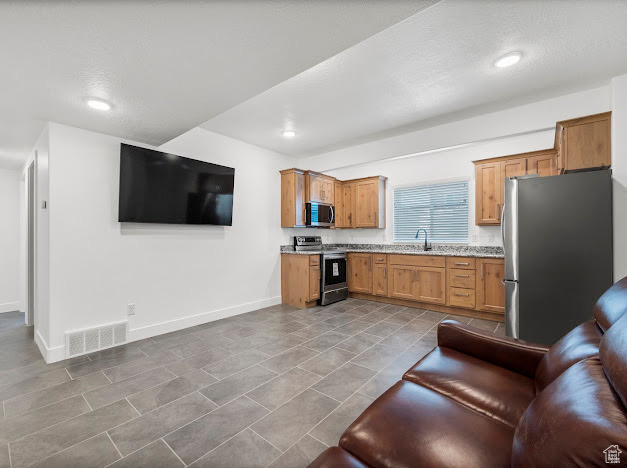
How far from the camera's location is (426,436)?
103 cm

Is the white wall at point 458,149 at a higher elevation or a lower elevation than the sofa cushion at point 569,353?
higher

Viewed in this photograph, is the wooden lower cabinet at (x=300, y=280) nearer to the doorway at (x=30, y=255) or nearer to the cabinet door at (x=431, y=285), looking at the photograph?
the cabinet door at (x=431, y=285)

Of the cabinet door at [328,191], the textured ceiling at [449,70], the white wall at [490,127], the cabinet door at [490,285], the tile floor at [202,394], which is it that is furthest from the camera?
the cabinet door at [328,191]

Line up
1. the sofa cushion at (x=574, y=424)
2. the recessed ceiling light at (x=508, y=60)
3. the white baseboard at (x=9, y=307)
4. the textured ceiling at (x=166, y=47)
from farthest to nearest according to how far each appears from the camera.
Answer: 1. the white baseboard at (x=9, y=307)
2. the recessed ceiling light at (x=508, y=60)
3. the textured ceiling at (x=166, y=47)
4. the sofa cushion at (x=574, y=424)

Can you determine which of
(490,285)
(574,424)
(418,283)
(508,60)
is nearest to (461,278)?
(490,285)

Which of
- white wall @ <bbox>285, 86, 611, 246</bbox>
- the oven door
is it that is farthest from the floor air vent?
white wall @ <bbox>285, 86, 611, 246</bbox>

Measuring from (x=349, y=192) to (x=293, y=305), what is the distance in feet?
8.51

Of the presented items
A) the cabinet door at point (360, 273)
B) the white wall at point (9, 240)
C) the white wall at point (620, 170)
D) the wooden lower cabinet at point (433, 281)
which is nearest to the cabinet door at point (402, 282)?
the wooden lower cabinet at point (433, 281)

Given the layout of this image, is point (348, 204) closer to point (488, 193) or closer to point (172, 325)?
point (488, 193)

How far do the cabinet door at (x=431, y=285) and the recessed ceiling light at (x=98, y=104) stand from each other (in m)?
4.54

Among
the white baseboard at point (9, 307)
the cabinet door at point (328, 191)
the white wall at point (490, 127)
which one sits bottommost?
the white baseboard at point (9, 307)

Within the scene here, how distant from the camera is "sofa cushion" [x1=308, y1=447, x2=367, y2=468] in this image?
873 millimetres

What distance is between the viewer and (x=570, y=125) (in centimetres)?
284

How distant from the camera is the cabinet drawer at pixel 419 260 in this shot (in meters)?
4.54
